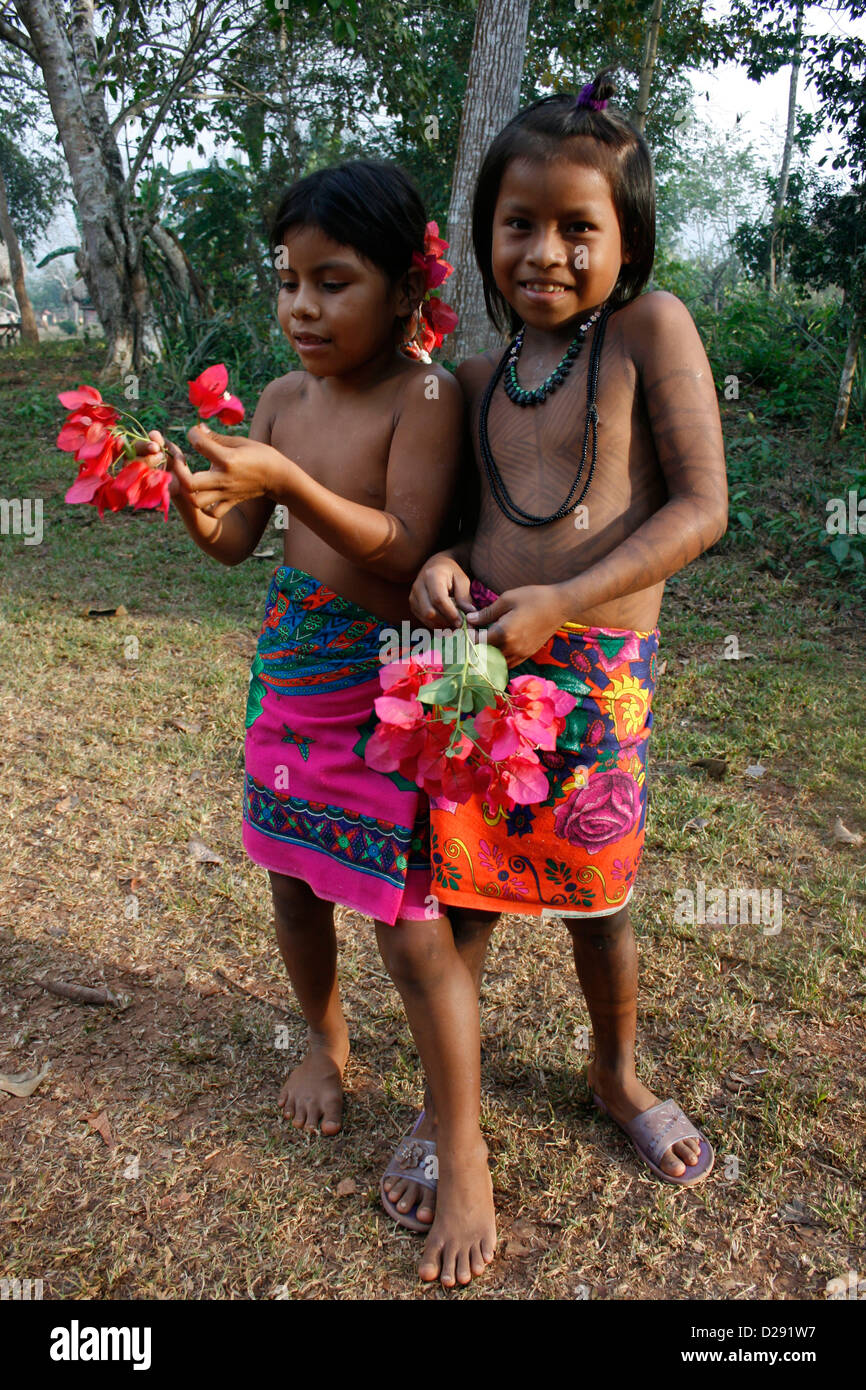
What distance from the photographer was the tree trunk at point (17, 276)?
1812 cm

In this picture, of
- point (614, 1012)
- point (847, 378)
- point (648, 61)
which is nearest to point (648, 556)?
point (614, 1012)

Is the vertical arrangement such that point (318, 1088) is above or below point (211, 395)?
below

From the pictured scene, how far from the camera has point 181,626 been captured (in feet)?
15.5

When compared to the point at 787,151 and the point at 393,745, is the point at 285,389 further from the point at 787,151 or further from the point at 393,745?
the point at 787,151

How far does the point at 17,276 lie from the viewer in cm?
1964

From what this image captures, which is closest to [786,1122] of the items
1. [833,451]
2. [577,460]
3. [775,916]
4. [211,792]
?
[775,916]

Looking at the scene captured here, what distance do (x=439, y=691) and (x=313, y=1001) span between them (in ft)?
3.21

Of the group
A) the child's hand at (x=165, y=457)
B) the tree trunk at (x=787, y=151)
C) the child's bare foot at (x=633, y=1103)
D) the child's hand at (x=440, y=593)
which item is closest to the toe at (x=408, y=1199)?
the child's bare foot at (x=633, y=1103)

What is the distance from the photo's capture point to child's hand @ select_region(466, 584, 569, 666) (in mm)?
1467

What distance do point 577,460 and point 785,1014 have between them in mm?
1493

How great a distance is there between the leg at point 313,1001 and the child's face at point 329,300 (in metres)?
1.00

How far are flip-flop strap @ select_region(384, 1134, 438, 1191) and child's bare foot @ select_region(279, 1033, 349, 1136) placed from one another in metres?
0.17

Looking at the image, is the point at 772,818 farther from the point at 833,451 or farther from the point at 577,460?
the point at 833,451
